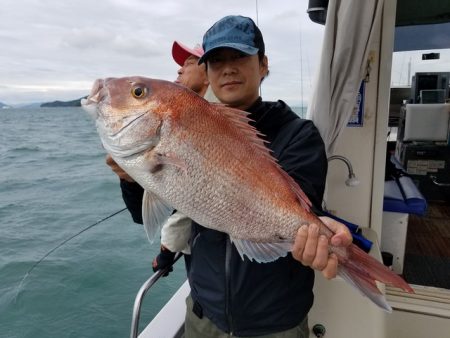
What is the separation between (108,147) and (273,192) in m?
A: 0.58

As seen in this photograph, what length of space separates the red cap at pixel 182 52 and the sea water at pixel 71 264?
3.33 ft

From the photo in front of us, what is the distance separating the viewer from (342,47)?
6.72 ft

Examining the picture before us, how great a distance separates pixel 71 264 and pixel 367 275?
7.78 metres

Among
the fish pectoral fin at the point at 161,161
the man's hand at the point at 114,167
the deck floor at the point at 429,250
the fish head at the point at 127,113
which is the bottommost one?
the deck floor at the point at 429,250

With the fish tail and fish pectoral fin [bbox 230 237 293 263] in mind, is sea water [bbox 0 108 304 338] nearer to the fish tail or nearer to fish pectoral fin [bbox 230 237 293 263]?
fish pectoral fin [bbox 230 237 293 263]

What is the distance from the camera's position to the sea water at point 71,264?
5.86 m

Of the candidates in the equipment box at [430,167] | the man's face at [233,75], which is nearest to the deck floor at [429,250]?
the equipment box at [430,167]

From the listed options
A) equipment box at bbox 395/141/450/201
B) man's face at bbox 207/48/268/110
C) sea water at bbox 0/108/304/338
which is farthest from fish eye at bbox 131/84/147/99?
equipment box at bbox 395/141/450/201

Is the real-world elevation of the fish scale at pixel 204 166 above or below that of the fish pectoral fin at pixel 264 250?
above

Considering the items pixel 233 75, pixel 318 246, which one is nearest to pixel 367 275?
pixel 318 246

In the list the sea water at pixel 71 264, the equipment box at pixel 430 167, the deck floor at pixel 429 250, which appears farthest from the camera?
the sea water at pixel 71 264

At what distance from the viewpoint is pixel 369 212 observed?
284 cm

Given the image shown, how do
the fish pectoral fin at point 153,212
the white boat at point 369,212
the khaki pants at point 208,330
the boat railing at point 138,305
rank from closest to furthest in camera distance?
the fish pectoral fin at point 153,212, the khaki pants at point 208,330, the boat railing at point 138,305, the white boat at point 369,212

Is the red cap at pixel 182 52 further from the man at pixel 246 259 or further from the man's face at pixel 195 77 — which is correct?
the man at pixel 246 259
